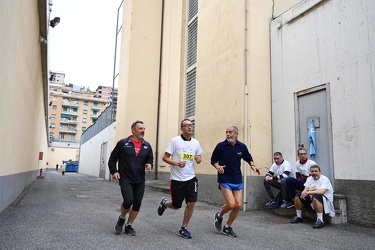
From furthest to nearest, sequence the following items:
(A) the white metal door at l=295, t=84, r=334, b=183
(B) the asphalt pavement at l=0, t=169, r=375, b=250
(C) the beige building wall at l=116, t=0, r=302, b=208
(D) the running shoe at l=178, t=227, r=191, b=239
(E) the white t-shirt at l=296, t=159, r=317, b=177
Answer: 1. (C) the beige building wall at l=116, t=0, r=302, b=208
2. (A) the white metal door at l=295, t=84, r=334, b=183
3. (E) the white t-shirt at l=296, t=159, r=317, b=177
4. (D) the running shoe at l=178, t=227, r=191, b=239
5. (B) the asphalt pavement at l=0, t=169, r=375, b=250

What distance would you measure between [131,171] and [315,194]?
378 centimetres

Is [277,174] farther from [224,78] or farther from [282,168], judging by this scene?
[224,78]

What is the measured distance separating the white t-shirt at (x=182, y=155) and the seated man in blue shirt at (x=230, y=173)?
492mm

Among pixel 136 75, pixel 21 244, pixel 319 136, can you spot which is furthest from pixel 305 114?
pixel 136 75

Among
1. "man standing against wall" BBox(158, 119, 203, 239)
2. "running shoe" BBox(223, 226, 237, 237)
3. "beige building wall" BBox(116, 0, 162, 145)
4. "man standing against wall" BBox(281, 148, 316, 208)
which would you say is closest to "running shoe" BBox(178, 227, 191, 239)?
"man standing against wall" BBox(158, 119, 203, 239)

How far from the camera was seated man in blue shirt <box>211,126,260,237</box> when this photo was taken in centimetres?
525

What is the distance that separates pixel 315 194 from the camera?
6.36 m

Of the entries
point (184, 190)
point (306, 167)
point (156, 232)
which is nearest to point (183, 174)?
point (184, 190)

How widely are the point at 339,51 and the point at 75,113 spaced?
290 feet

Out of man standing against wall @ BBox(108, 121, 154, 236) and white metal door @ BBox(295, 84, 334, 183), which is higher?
white metal door @ BBox(295, 84, 334, 183)

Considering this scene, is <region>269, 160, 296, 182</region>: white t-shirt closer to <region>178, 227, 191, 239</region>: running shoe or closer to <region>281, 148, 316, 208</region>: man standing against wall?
<region>281, 148, 316, 208</region>: man standing against wall

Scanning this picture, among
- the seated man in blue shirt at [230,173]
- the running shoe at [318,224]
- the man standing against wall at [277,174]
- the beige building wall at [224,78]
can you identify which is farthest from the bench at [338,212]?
the seated man in blue shirt at [230,173]

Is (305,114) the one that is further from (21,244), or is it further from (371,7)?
(21,244)

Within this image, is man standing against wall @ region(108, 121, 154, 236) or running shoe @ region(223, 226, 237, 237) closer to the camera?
man standing against wall @ region(108, 121, 154, 236)
